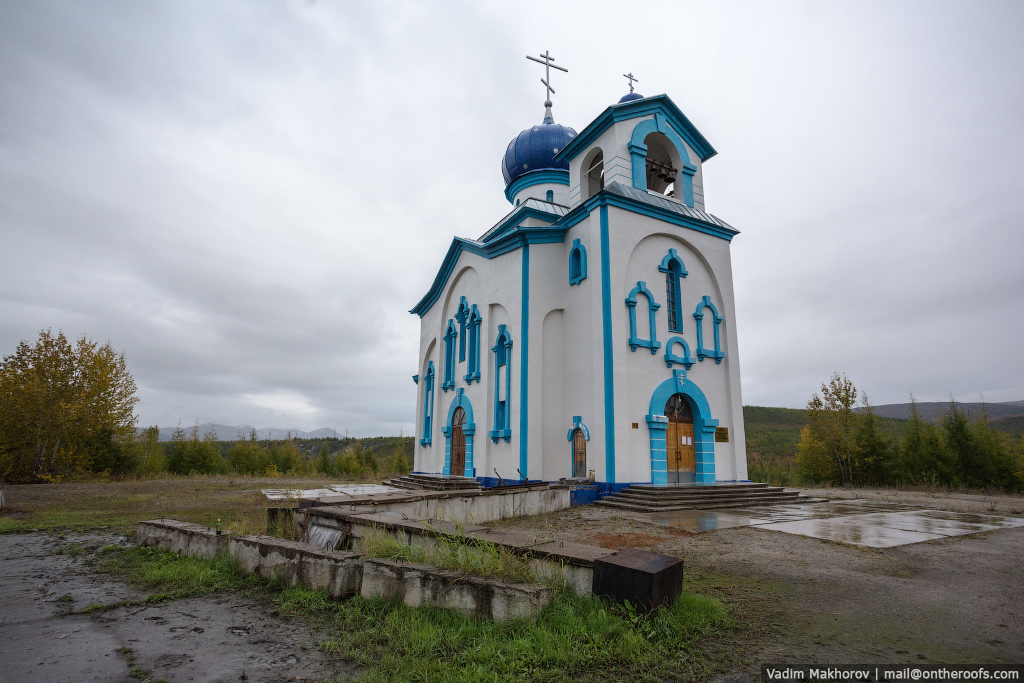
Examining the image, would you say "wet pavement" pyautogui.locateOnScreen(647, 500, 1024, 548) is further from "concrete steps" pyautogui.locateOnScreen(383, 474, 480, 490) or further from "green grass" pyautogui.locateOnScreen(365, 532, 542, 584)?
"concrete steps" pyautogui.locateOnScreen(383, 474, 480, 490)

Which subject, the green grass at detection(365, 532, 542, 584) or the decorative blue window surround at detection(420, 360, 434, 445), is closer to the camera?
the green grass at detection(365, 532, 542, 584)

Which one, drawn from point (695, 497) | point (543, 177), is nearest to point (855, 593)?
point (695, 497)

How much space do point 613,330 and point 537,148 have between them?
11.3 m

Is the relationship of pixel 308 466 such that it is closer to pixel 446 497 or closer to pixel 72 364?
pixel 72 364

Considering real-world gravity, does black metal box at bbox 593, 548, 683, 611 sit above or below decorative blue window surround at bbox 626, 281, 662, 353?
below

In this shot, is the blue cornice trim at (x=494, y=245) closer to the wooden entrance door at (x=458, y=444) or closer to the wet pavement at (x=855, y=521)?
the wooden entrance door at (x=458, y=444)

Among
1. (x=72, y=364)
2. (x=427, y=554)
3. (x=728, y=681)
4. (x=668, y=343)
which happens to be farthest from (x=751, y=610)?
Answer: (x=72, y=364)

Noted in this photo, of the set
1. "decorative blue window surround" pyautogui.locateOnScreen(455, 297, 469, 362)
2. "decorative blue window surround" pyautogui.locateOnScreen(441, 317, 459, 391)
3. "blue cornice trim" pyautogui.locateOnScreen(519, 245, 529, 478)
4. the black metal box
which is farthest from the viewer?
"decorative blue window surround" pyautogui.locateOnScreen(441, 317, 459, 391)

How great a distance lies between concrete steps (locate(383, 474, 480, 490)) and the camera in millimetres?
15547

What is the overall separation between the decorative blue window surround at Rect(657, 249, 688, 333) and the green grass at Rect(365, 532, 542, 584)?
11966 mm

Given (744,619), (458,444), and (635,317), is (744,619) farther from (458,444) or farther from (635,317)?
(458,444)

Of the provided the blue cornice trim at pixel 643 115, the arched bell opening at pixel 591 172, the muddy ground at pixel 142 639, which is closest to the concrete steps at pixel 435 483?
the muddy ground at pixel 142 639

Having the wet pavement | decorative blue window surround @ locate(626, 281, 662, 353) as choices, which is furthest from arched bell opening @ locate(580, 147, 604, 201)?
the wet pavement

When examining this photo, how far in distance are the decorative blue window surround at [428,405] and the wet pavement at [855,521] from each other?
11.9m
